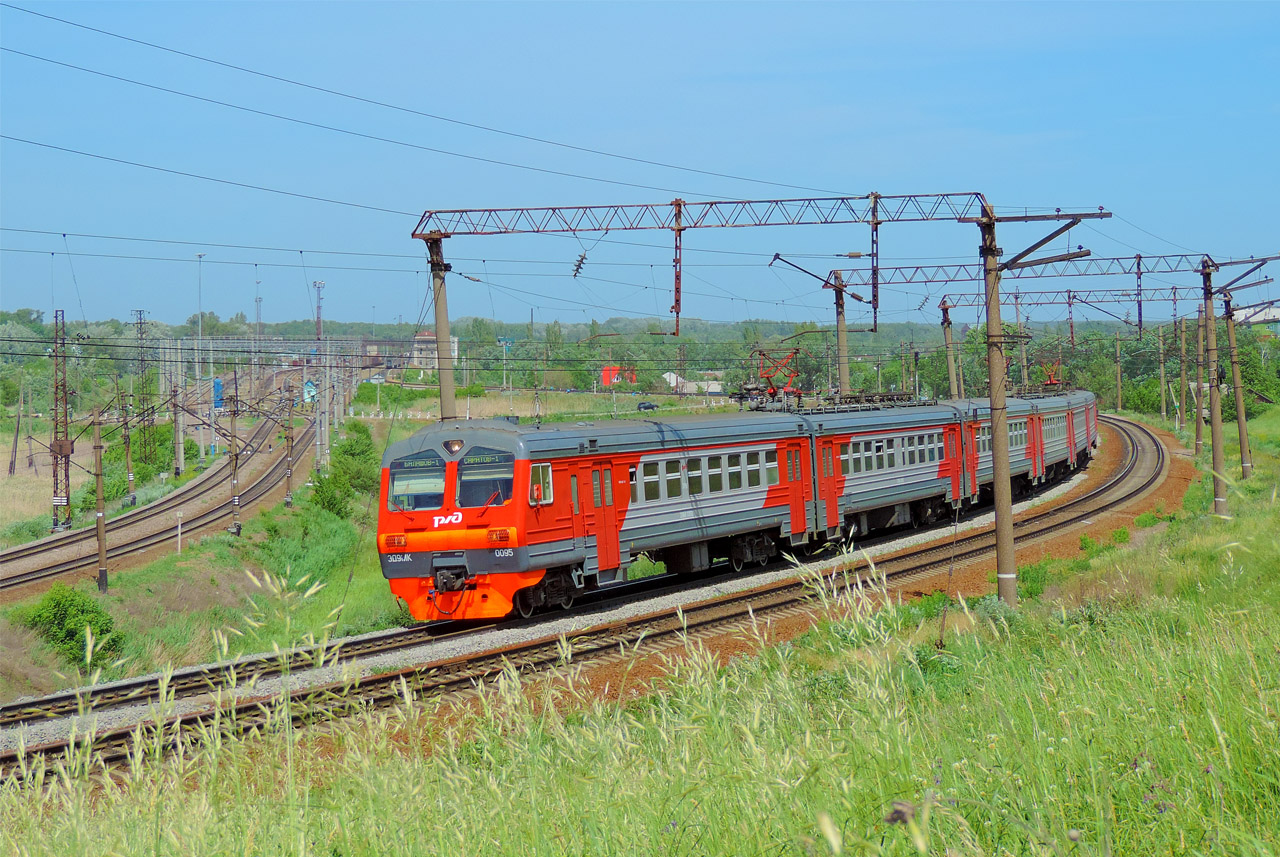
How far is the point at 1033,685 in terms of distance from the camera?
5430 millimetres

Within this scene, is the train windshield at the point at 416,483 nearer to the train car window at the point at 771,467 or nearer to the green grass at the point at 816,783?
the train car window at the point at 771,467

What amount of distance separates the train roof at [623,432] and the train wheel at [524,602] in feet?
7.39

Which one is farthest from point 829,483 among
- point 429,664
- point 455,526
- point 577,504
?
point 429,664

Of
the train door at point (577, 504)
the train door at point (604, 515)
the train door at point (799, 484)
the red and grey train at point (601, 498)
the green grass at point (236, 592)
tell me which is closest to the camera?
the red and grey train at point (601, 498)

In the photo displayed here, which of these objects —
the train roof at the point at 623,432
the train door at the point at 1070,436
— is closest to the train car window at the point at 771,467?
the train roof at the point at 623,432

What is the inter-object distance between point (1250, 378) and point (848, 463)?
2709 inches

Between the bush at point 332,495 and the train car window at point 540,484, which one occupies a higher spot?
the train car window at point 540,484

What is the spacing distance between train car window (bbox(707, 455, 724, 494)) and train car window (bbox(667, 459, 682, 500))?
87 centimetres

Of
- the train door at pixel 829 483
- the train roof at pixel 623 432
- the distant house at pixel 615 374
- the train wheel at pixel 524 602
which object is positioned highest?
the distant house at pixel 615 374

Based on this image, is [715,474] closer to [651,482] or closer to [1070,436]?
[651,482]

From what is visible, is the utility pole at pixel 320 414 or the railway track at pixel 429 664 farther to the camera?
the utility pole at pixel 320 414

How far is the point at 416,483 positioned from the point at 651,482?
3.98 m

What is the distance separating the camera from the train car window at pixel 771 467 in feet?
68.4

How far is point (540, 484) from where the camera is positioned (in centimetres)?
1638
